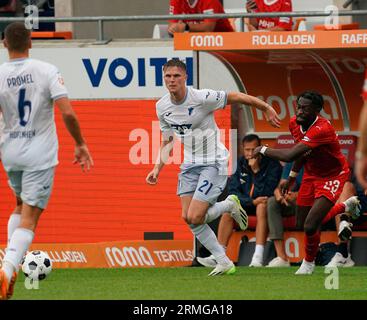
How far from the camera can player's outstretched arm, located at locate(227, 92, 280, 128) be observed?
41.4 ft

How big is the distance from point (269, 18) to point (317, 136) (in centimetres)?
338

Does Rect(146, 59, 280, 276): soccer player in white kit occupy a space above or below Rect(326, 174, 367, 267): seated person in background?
above

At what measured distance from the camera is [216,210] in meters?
13.8

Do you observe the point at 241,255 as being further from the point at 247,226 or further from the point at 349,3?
the point at 349,3

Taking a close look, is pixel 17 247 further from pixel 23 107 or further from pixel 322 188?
pixel 322 188

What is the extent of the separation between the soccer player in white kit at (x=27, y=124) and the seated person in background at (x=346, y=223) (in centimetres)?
512

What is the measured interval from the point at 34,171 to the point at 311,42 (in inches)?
225

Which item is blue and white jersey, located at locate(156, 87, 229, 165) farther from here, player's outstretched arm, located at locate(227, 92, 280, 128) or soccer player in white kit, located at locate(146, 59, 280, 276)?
player's outstretched arm, located at locate(227, 92, 280, 128)

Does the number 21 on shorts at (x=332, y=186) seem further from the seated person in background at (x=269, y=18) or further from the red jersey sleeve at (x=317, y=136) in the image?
the seated person in background at (x=269, y=18)

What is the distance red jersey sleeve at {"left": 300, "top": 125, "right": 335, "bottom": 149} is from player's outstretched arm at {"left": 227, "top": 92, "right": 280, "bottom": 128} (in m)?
0.49

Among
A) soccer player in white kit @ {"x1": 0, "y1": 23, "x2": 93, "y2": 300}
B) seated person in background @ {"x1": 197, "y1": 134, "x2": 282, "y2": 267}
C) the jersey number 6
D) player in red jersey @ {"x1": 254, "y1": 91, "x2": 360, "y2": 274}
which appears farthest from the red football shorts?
the jersey number 6

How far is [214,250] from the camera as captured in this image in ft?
44.2

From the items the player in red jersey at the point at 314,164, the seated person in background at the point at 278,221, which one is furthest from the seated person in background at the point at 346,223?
the player in red jersey at the point at 314,164
